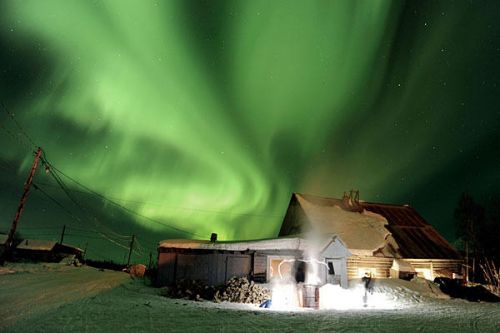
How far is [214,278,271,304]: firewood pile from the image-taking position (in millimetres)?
16391

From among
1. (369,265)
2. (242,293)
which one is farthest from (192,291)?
(369,265)

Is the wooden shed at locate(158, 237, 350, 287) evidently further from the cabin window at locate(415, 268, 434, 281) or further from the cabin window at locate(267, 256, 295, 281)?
the cabin window at locate(415, 268, 434, 281)

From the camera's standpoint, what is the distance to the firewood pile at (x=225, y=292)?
649 inches

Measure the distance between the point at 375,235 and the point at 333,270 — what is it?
7.68m

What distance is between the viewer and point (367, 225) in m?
27.1

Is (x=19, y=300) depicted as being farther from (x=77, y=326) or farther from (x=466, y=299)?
(x=466, y=299)

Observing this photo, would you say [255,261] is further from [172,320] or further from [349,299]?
[172,320]

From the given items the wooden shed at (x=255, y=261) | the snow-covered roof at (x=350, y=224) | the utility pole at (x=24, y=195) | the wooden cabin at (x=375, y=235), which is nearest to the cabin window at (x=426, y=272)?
the wooden cabin at (x=375, y=235)

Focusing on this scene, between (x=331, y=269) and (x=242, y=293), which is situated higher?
(x=331, y=269)

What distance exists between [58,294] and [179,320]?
8210 millimetres

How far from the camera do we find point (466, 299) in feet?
62.6

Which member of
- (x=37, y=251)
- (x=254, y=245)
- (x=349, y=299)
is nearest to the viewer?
(x=349, y=299)

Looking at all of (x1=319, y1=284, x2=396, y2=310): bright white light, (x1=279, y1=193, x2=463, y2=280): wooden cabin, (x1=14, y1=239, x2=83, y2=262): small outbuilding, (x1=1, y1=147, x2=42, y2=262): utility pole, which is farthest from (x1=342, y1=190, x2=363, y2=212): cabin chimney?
(x1=14, y1=239, x2=83, y2=262): small outbuilding

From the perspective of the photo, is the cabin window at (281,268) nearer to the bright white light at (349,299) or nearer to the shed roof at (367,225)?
the bright white light at (349,299)
